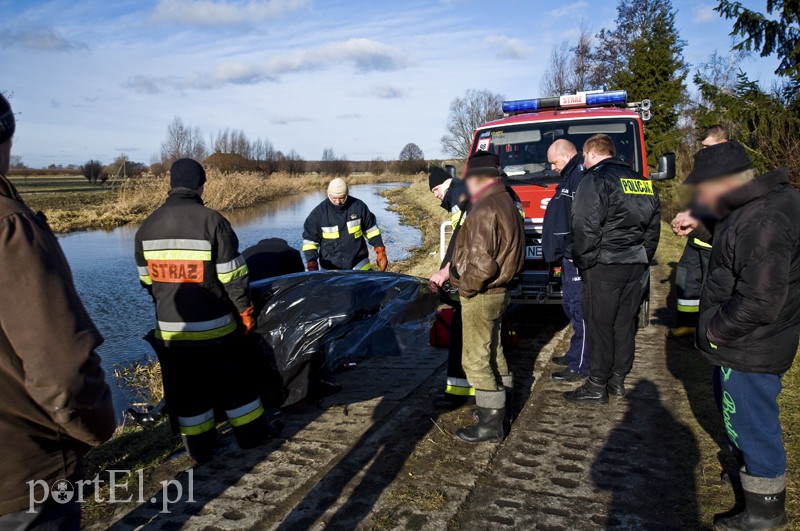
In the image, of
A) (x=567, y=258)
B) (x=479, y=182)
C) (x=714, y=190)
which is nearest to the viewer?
(x=714, y=190)

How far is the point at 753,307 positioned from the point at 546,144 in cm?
460

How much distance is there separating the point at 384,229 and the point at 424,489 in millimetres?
17868

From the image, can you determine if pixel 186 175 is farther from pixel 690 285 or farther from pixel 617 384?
pixel 690 285

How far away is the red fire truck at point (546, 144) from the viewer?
598 cm

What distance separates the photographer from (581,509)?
307 cm

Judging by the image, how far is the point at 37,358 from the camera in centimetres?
158

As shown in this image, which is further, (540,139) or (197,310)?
(540,139)

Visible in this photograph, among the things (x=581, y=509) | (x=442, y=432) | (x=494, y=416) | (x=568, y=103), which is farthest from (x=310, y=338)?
(x=568, y=103)

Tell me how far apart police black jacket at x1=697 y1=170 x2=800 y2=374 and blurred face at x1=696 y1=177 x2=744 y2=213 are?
0.11 feet

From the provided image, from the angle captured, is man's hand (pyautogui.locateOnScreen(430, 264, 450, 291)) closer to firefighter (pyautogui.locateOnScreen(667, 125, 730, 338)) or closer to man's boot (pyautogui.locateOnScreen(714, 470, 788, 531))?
man's boot (pyautogui.locateOnScreen(714, 470, 788, 531))

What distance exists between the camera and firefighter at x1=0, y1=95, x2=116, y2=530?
1.57m

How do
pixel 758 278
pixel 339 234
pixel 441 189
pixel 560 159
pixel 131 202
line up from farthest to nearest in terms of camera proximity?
pixel 131 202 → pixel 339 234 → pixel 560 159 → pixel 441 189 → pixel 758 278

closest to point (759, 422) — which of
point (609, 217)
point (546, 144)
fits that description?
point (609, 217)

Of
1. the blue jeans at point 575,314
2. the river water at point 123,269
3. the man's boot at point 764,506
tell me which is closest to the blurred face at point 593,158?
the blue jeans at point 575,314
